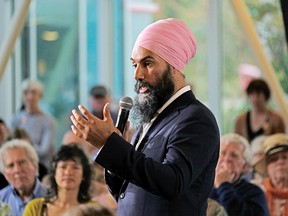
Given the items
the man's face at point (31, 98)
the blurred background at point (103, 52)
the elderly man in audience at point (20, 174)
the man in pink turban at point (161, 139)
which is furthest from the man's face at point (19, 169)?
the blurred background at point (103, 52)

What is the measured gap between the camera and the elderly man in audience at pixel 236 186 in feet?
21.4

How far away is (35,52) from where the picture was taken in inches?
564

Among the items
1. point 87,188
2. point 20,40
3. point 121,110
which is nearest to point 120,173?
point 121,110

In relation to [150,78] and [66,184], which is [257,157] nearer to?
[66,184]

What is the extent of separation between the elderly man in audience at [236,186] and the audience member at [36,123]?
3.15m

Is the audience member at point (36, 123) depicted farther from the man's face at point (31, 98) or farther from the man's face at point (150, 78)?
the man's face at point (150, 78)

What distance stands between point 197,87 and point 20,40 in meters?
2.48

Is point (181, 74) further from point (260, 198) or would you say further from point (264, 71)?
point (264, 71)

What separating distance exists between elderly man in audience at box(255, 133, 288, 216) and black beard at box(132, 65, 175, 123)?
3.21 meters

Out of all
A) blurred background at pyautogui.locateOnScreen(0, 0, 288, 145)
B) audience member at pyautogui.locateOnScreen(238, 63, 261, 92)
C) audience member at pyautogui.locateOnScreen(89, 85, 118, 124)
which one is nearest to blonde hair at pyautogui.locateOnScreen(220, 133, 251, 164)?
audience member at pyautogui.locateOnScreen(89, 85, 118, 124)

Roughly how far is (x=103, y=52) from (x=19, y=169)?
7.35 m

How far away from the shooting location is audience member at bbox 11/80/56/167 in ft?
33.8

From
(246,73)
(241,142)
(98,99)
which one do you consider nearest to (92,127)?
(241,142)

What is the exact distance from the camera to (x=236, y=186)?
22.2 ft
